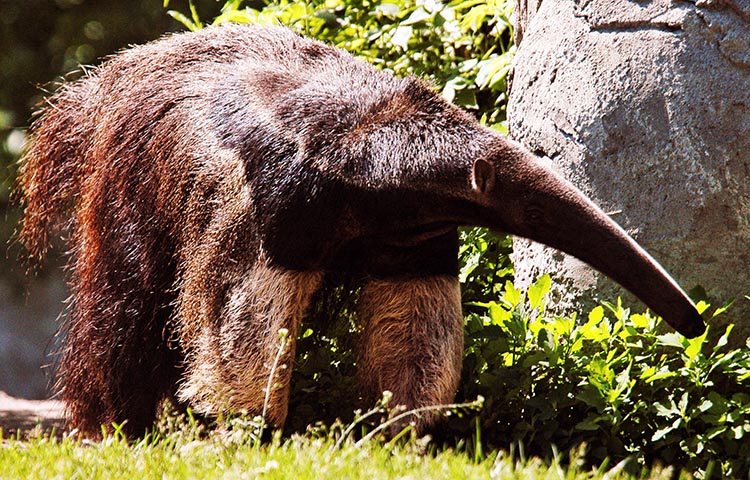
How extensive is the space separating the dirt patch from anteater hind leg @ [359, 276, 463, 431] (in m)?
4.18

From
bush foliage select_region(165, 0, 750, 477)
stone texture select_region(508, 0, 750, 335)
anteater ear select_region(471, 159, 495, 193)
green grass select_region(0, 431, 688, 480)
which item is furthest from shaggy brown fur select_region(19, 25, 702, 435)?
stone texture select_region(508, 0, 750, 335)

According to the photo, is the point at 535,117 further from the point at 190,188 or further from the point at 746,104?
the point at 190,188

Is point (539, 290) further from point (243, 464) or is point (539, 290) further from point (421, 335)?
point (243, 464)

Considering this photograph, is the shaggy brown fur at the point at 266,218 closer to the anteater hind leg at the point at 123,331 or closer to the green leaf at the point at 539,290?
the anteater hind leg at the point at 123,331

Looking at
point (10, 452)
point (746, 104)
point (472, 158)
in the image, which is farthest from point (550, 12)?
point (10, 452)

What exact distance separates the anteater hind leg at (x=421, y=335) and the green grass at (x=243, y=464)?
0.79 meters

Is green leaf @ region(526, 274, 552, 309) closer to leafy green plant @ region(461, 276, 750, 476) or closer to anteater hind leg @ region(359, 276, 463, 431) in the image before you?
leafy green plant @ region(461, 276, 750, 476)

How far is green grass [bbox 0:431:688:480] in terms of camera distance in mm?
3445

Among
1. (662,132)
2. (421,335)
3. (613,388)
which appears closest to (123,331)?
(421,335)

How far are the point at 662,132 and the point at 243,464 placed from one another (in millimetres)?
2677

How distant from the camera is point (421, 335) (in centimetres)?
485

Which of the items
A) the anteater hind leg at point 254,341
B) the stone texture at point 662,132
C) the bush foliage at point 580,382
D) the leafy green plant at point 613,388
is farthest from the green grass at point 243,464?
the stone texture at point 662,132

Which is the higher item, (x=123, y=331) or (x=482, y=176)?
(x=482, y=176)

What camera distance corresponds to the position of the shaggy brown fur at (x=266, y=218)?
14.2ft
